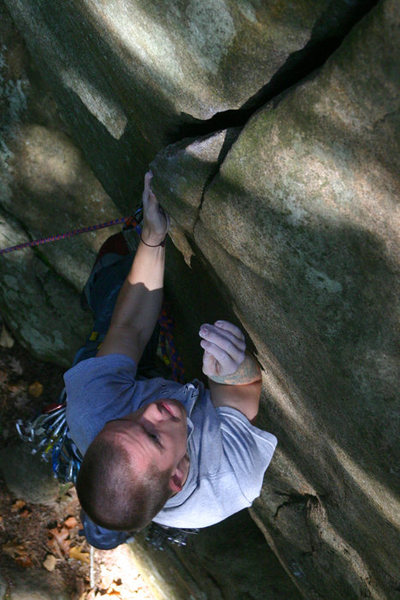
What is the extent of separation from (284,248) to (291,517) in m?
1.86

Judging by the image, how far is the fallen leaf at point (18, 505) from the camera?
418cm

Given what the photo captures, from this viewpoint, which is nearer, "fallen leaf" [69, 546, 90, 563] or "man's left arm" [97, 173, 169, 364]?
"man's left arm" [97, 173, 169, 364]

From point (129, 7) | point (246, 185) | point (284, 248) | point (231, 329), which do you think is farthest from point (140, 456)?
point (129, 7)

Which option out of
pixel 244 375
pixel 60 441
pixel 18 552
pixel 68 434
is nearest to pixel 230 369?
pixel 244 375

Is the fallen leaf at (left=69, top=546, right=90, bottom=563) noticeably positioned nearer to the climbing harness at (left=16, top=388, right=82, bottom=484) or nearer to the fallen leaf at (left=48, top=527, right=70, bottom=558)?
the fallen leaf at (left=48, top=527, right=70, bottom=558)

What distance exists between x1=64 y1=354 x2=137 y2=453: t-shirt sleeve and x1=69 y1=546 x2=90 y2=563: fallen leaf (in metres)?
2.38

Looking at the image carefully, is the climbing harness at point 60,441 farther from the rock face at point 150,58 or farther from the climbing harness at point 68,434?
the rock face at point 150,58

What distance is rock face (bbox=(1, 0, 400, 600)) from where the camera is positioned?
1.42 meters

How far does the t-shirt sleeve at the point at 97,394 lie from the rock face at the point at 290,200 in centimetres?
57

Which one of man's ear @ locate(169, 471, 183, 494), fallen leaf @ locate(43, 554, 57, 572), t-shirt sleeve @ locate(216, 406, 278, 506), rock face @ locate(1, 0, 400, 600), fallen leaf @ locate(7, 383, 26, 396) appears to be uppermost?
rock face @ locate(1, 0, 400, 600)

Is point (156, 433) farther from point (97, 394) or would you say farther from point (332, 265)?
point (332, 265)

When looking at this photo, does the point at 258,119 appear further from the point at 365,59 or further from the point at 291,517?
the point at 291,517

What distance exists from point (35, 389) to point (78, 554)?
136 cm

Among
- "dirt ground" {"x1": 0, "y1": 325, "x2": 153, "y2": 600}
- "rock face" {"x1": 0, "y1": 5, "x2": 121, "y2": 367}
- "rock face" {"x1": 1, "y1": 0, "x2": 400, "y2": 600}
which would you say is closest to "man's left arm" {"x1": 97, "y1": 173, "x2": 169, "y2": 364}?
"rock face" {"x1": 1, "y1": 0, "x2": 400, "y2": 600}
